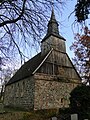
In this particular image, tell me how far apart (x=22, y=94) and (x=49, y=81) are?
449cm

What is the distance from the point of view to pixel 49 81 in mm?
24297

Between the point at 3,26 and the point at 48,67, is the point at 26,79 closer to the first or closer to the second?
the point at 48,67

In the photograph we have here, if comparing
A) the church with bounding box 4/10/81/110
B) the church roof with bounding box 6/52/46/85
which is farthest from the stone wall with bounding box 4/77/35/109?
the church roof with bounding box 6/52/46/85

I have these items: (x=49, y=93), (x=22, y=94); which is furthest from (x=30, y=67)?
(x=49, y=93)

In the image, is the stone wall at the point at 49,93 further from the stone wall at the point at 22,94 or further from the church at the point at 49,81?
the stone wall at the point at 22,94

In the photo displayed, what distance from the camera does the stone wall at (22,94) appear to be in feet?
76.8

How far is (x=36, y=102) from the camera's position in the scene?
22.2 metres

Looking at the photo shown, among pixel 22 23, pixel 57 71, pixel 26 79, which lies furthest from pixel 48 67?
pixel 22 23

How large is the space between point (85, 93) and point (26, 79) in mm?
14413

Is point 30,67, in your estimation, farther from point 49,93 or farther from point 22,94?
point 49,93

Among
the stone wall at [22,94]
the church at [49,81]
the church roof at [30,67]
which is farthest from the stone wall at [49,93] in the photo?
the church roof at [30,67]

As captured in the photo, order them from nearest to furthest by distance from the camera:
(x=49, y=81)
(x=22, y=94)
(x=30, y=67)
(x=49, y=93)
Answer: (x=49, y=93) < (x=49, y=81) < (x=22, y=94) < (x=30, y=67)

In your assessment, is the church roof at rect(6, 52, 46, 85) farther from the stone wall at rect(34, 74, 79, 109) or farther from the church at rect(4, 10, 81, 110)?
the stone wall at rect(34, 74, 79, 109)

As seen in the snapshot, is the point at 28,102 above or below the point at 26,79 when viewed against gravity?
below
